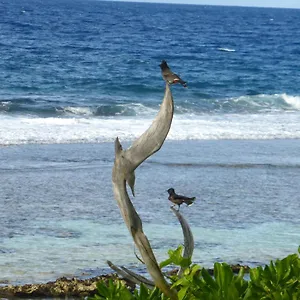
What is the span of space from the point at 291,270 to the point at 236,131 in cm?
1263

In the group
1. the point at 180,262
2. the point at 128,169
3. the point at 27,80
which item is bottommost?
the point at 27,80

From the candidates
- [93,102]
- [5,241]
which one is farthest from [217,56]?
[5,241]

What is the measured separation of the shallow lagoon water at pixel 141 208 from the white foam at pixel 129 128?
43.1 inches

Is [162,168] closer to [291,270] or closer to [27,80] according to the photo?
[291,270]

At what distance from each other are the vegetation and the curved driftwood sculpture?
0.10 meters

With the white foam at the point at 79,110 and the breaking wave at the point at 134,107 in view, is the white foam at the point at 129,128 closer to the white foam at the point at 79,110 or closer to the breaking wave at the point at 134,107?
the breaking wave at the point at 134,107

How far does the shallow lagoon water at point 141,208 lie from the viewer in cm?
658

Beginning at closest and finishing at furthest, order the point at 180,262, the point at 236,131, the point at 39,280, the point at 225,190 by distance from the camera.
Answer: the point at 180,262, the point at 39,280, the point at 225,190, the point at 236,131

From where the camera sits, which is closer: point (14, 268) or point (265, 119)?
point (14, 268)

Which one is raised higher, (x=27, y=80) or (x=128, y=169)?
(x=128, y=169)

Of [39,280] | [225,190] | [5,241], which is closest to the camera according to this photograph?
[39,280]

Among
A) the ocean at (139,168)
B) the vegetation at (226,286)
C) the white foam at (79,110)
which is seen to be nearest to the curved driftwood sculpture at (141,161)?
the vegetation at (226,286)

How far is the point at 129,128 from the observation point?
15883mm

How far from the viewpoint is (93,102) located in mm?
21656
